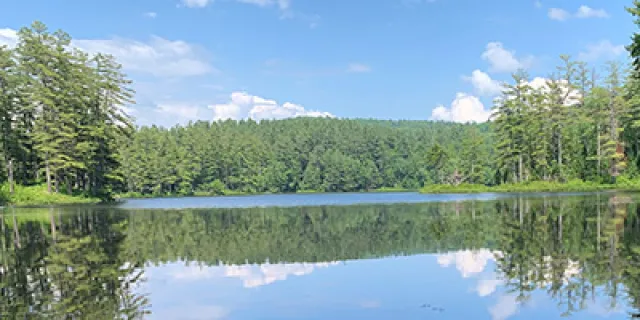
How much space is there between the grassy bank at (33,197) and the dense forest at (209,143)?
767 mm

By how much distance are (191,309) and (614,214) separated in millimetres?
23979

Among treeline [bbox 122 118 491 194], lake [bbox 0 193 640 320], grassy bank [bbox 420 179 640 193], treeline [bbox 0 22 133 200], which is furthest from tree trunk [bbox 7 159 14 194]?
grassy bank [bbox 420 179 640 193]

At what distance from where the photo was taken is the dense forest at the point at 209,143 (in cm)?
5378

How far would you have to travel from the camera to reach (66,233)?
2400 cm

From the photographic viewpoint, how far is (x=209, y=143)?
4899 inches

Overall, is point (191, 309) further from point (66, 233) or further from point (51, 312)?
point (66, 233)

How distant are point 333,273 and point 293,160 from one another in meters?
119

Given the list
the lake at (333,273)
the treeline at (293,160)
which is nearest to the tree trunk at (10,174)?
the lake at (333,273)

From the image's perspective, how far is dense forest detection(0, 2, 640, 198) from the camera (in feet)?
176

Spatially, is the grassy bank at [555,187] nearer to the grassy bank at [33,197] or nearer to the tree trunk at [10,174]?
the grassy bank at [33,197]

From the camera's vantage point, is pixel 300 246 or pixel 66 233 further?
pixel 66 233

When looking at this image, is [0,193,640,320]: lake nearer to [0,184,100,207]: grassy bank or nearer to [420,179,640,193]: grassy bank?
[0,184,100,207]: grassy bank

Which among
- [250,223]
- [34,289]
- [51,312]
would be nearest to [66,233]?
[250,223]

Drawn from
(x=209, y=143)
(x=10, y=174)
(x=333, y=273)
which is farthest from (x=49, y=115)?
(x=209, y=143)
